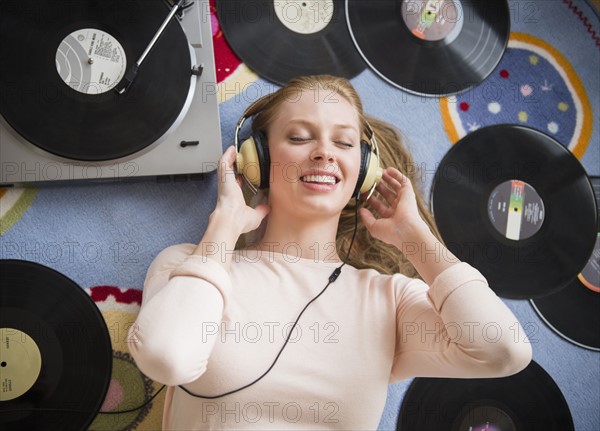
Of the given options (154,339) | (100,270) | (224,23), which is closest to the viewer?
(154,339)

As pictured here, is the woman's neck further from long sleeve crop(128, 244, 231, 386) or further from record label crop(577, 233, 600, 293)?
record label crop(577, 233, 600, 293)

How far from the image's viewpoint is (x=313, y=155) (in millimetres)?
1059

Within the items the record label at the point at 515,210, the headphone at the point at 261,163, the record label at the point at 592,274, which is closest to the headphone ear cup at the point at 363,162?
the headphone at the point at 261,163

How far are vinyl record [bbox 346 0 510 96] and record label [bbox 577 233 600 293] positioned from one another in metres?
0.53

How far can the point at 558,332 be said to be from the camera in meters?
1.40

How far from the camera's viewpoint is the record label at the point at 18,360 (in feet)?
3.64

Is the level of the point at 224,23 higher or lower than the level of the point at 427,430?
higher

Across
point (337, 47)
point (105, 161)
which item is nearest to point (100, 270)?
point (105, 161)

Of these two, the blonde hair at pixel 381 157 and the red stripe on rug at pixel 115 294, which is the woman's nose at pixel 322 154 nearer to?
the blonde hair at pixel 381 157

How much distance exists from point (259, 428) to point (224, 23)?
91 cm

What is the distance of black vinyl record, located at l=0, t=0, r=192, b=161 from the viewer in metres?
1.15

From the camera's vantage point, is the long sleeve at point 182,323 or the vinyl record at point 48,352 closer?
the long sleeve at point 182,323

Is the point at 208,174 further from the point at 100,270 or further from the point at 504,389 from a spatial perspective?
the point at 504,389

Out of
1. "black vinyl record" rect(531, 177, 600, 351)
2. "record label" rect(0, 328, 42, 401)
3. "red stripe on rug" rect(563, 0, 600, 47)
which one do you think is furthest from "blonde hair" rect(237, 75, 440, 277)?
"red stripe on rug" rect(563, 0, 600, 47)
